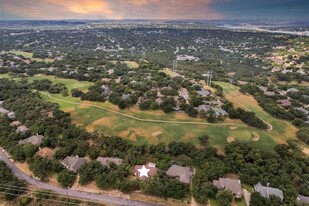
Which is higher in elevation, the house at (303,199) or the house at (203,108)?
the house at (203,108)

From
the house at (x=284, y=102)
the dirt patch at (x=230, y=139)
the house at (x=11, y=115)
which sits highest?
the house at (x=284, y=102)

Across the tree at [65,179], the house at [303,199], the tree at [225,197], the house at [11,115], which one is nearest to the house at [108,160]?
the tree at [65,179]

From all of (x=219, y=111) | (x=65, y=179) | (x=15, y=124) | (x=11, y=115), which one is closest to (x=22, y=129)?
(x=15, y=124)

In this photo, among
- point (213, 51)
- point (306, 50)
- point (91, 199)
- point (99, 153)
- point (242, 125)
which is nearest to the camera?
point (91, 199)

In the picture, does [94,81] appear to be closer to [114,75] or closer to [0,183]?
[114,75]

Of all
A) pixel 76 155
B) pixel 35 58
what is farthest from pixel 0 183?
pixel 35 58

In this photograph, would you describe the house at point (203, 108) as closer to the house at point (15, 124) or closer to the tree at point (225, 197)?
the tree at point (225, 197)

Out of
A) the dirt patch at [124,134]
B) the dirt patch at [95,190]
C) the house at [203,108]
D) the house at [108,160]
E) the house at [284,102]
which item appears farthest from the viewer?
the house at [284,102]

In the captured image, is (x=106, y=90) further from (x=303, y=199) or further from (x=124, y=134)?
(x=303, y=199)
